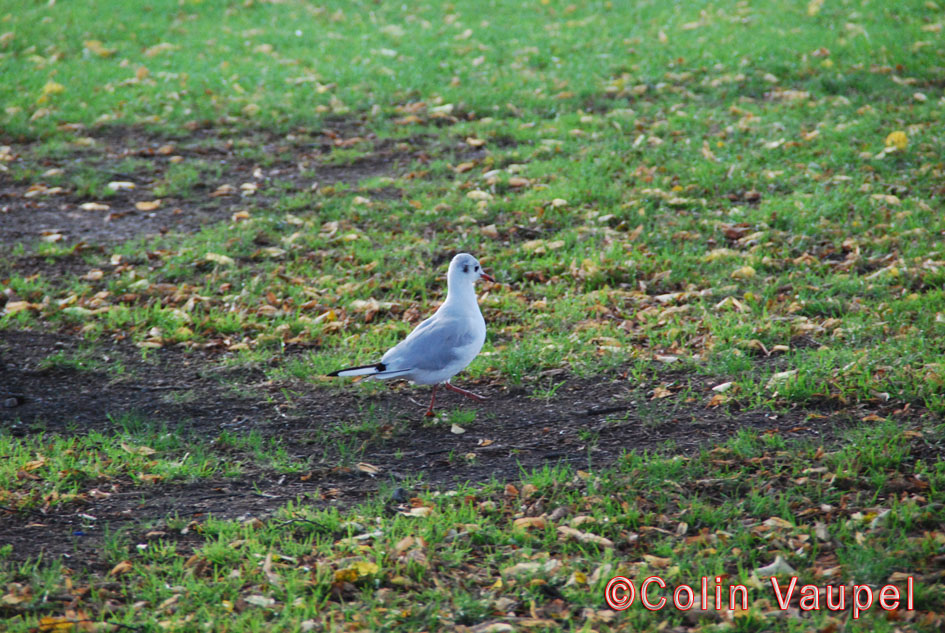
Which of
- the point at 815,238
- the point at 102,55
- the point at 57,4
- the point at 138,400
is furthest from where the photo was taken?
the point at 57,4

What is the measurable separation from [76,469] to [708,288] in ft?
12.2

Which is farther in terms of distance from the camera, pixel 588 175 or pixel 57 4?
pixel 57 4

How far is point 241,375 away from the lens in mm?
5008

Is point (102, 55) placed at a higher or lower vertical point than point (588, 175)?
higher

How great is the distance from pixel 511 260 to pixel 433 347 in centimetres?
202

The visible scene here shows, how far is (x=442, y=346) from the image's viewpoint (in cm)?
430

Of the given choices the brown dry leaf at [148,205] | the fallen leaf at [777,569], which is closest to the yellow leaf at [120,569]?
the fallen leaf at [777,569]

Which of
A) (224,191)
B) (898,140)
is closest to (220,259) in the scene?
(224,191)

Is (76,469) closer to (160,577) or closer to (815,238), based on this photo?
(160,577)

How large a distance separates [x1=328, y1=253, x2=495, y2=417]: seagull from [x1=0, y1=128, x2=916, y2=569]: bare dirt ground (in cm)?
30

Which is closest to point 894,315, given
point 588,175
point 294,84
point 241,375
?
point 588,175

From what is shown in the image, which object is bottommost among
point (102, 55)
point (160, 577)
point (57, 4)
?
point (160, 577)

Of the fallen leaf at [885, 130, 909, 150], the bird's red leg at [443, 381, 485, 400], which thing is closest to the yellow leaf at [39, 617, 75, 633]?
the bird's red leg at [443, 381, 485, 400]

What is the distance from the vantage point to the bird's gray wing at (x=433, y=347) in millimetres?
4266
